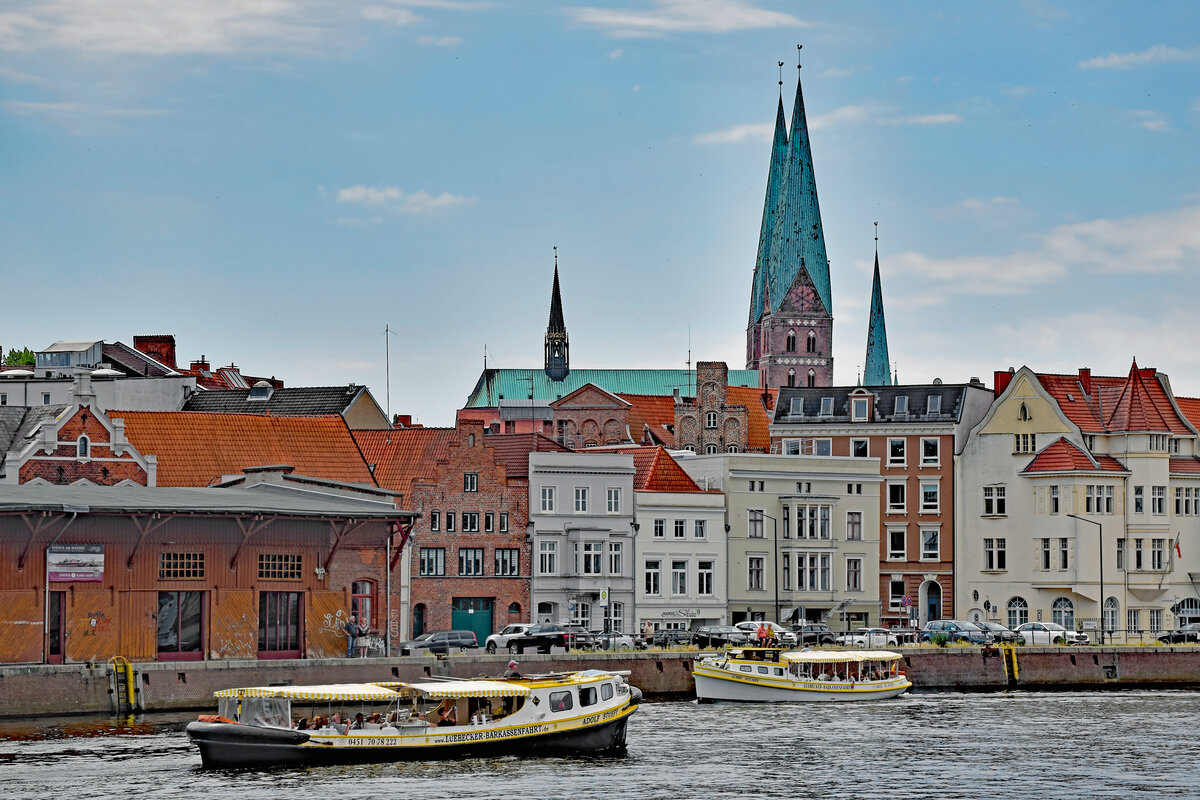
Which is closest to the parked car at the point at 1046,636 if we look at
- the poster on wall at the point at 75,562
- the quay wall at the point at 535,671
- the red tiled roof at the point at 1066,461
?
the quay wall at the point at 535,671

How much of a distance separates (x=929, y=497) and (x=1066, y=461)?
407 inches

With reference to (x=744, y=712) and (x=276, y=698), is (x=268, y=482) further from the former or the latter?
(x=276, y=698)

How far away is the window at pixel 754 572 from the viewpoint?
440ft

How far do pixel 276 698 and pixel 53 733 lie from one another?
10.9m

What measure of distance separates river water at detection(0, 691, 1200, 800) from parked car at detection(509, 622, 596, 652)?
37.2 ft

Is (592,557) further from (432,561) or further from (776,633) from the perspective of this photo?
(776,633)

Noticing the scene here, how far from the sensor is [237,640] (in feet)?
315

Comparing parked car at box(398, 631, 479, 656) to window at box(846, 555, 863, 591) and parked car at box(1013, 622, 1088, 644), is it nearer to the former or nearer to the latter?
parked car at box(1013, 622, 1088, 644)

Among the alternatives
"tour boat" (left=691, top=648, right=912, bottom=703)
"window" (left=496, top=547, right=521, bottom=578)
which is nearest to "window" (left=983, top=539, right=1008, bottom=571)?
"window" (left=496, top=547, right=521, bottom=578)

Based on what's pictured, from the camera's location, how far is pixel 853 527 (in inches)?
5482

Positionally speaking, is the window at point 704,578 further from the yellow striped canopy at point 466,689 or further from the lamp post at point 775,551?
the yellow striped canopy at point 466,689

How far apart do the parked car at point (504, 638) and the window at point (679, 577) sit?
21.2 metres

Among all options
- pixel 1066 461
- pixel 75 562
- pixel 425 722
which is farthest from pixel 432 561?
pixel 425 722

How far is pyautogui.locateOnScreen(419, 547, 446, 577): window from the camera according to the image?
120 metres
